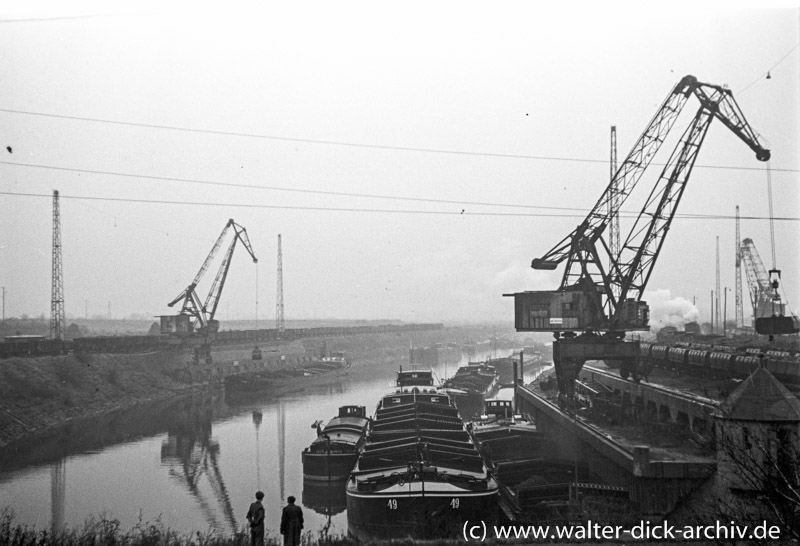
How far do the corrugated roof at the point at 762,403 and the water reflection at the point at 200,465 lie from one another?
49.8 ft

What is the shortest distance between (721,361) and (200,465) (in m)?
27.9

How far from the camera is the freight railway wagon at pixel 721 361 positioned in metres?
29.2

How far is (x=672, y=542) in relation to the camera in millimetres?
12781

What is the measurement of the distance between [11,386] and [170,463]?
15523mm

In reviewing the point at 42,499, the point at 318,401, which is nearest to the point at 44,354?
the point at 318,401

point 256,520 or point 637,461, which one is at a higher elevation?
point 256,520

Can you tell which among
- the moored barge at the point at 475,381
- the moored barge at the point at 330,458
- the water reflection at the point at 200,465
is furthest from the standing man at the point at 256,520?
the moored barge at the point at 475,381

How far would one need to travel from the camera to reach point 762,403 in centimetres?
1417

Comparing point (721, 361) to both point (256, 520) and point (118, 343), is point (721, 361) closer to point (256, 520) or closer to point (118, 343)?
point (256, 520)

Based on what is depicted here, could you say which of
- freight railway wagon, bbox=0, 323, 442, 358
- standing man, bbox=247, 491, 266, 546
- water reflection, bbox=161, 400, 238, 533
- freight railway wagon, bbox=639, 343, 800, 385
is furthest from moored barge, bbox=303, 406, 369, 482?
freight railway wagon, bbox=0, 323, 442, 358

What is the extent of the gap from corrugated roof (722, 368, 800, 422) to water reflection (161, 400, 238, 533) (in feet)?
49.8

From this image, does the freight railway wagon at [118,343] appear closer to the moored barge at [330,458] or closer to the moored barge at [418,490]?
the moored barge at [330,458]

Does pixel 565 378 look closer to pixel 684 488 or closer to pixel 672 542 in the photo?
pixel 684 488

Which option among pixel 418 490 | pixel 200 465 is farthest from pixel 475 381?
pixel 418 490
